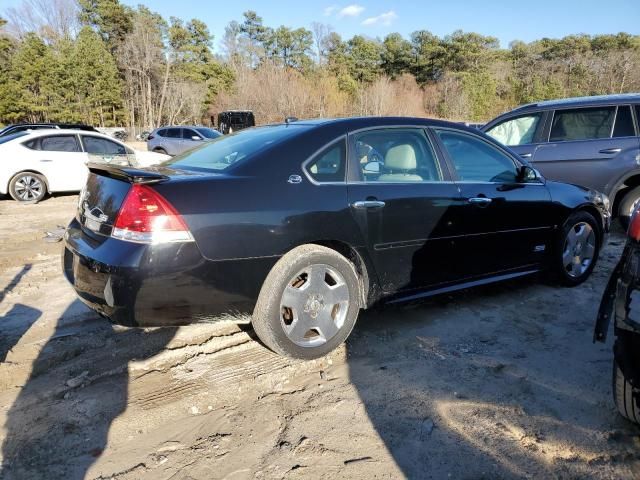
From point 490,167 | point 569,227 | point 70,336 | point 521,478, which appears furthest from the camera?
point 569,227

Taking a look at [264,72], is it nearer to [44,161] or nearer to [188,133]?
[188,133]

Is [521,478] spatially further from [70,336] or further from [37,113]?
[37,113]

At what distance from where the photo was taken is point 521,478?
206cm

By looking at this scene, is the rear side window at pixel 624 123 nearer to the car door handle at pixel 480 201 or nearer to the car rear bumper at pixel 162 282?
the car door handle at pixel 480 201

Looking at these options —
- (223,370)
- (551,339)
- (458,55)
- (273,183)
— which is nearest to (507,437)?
(551,339)

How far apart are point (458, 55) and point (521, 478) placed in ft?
212

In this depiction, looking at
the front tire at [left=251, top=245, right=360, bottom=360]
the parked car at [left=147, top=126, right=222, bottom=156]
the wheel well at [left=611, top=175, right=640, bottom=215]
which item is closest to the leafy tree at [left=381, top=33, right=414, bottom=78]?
the parked car at [left=147, top=126, right=222, bottom=156]

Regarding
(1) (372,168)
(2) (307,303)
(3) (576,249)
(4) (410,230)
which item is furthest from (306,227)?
(3) (576,249)

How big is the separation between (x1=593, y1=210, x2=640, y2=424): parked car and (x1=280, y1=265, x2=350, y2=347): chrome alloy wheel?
4.93ft

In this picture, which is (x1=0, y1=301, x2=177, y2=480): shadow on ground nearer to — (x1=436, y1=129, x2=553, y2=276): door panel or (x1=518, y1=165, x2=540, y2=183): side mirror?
(x1=436, y1=129, x2=553, y2=276): door panel

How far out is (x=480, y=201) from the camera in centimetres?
373

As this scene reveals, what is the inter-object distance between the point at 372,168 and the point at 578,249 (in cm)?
246

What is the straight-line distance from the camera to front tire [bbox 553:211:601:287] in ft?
14.3

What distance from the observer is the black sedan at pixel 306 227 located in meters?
2.57
